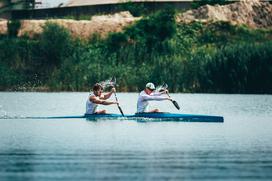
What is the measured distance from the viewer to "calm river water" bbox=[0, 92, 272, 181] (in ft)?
85.9

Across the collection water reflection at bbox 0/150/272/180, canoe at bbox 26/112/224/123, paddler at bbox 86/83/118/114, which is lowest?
canoe at bbox 26/112/224/123

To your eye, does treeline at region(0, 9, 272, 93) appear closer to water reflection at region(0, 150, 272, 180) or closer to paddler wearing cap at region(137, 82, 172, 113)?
paddler wearing cap at region(137, 82, 172, 113)

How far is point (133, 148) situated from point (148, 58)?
4983cm

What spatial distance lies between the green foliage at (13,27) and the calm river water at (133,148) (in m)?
42.5

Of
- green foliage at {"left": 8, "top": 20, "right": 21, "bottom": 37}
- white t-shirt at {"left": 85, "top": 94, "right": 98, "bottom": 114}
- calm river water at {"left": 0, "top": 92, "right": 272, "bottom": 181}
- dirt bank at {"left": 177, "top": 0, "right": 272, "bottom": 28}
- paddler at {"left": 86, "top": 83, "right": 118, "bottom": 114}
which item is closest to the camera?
calm river water at {"left": 0, "top": 92, "right": 272, "bottom": 181}

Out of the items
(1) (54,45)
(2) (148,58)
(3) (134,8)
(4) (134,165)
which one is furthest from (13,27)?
(4) (134,165)

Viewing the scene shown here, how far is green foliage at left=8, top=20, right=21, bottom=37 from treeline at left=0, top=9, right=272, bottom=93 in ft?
0.45

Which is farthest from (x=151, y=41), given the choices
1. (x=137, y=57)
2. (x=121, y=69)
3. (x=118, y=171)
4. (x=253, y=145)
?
(x=118, y=171)

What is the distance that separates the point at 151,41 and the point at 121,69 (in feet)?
37.0

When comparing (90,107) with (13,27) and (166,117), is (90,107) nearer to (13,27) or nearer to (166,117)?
(166,117)

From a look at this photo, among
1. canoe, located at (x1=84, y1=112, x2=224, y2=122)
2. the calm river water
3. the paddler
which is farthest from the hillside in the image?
canoe, located at (x1=84, y1=112, x2=224, y2=122)

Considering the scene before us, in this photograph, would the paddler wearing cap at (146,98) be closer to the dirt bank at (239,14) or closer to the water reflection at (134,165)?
the water reflection at (134,165)

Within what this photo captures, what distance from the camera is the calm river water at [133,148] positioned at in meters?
26.2

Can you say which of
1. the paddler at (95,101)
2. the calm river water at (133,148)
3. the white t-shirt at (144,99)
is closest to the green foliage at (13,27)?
the calm river water at (133,148)
